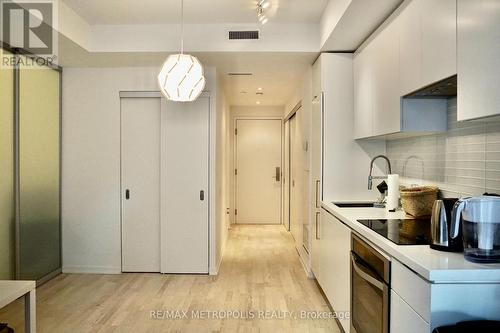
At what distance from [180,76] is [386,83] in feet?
4.94

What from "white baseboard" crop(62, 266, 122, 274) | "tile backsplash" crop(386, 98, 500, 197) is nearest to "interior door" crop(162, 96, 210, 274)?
"white baseboard" crop(62, 266, 122, 274)

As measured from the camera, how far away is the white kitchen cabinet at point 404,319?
135 centimetres

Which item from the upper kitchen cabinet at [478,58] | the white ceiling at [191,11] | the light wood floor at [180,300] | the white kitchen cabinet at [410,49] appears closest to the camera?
the upper kitchen cabinet at [478,58]

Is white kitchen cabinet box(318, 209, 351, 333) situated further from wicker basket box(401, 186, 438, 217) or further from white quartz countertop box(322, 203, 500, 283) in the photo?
white quartz countertop box(322, 203, 500, 283)

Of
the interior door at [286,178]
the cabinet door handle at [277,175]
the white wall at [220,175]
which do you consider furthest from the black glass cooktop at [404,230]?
the cabinet door handle at [277,175]

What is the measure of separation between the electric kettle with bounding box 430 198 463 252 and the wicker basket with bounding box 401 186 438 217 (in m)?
0.84

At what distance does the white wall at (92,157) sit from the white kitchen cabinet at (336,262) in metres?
1.43

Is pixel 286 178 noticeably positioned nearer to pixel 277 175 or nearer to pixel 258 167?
pixel 277 175

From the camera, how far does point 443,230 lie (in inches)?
59.7

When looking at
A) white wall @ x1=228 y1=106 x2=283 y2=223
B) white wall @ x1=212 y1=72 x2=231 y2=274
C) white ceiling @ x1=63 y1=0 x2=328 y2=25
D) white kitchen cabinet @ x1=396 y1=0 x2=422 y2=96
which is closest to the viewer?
white kitchen cabinet @ x1=396 y1=0 x2=422 y2=96

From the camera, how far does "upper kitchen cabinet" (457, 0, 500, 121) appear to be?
139cm

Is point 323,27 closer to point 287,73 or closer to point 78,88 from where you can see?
point 287,73

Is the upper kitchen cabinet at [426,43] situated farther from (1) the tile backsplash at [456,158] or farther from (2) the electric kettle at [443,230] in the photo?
(2) the electric kettle at [443,230]

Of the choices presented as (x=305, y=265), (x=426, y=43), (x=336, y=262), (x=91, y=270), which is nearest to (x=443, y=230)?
(x=426, y=43)
